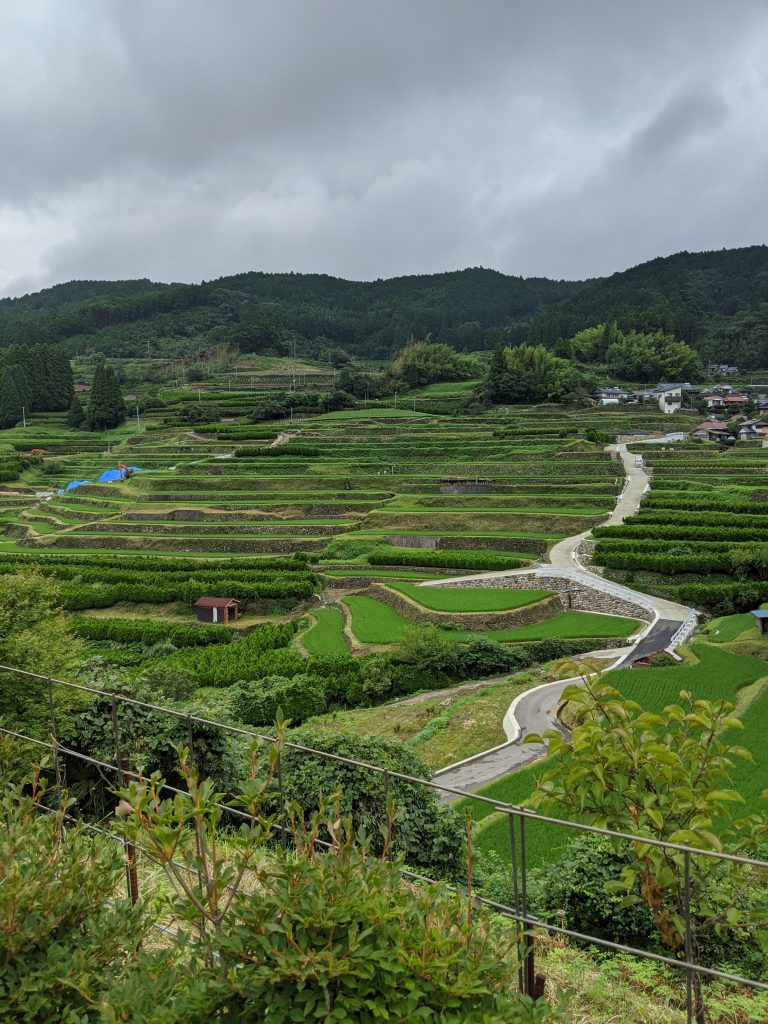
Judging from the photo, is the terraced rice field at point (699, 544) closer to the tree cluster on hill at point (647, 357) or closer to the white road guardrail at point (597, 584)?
the white road guardrail at point (597, 584)

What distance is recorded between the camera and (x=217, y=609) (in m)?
32.6

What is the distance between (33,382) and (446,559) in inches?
2856

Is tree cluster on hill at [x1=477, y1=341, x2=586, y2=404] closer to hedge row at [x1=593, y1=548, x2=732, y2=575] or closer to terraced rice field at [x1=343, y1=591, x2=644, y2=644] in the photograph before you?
hedge row at [x1=593, y1=548, x2=732, y2=575]

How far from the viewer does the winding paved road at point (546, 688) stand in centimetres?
1614

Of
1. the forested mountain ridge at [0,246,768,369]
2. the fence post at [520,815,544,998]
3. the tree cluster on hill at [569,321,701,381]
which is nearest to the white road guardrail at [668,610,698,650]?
the fence post at [520,815,544,998]

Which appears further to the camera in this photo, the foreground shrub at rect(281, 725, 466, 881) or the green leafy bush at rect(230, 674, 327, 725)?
the green leafy bush at rect(230, 674, 327, 725)

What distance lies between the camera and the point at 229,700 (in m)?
19.8

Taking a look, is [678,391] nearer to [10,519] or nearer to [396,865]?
[10,519]

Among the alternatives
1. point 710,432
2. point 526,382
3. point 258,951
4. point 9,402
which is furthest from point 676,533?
point 9,402

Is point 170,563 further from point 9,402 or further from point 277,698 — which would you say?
point 9,402

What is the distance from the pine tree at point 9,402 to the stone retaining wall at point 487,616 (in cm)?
7224

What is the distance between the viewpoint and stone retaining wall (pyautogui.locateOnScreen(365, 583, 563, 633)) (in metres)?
28.9

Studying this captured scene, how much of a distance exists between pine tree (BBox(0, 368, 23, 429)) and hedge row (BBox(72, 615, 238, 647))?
64.0 m

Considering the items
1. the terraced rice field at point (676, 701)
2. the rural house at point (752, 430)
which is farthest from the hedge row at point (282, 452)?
the terraced rice field at point (676, 701)
